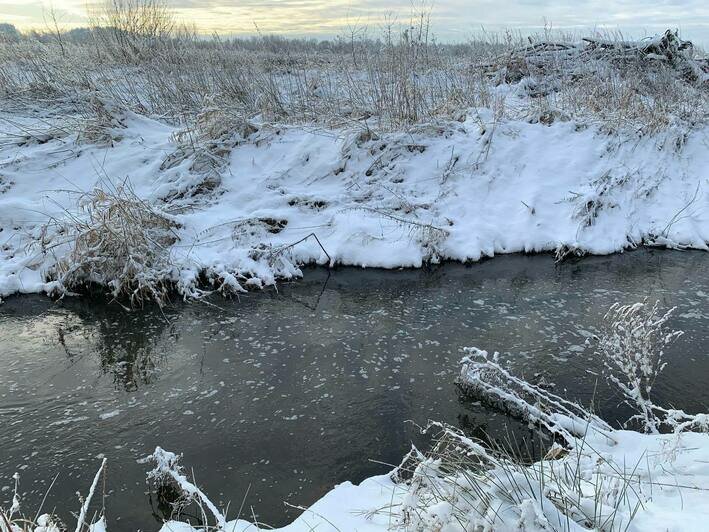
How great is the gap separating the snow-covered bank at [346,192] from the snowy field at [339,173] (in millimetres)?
28

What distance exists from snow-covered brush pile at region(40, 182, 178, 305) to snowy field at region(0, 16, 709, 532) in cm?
2

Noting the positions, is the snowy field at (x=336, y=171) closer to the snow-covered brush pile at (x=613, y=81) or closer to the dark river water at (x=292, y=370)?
the snow-covered brush pile at (x=613, y=81)

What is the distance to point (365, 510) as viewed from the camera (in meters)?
2.79

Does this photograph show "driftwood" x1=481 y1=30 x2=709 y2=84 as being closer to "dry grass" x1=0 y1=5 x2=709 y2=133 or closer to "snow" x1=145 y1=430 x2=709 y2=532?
"dry grass" x1=0 y1=5 x2=709 y2=133

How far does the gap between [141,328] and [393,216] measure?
3.59 meters

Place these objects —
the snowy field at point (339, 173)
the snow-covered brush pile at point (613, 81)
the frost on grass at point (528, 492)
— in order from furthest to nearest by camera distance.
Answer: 1. the snow-covered brush pile at point (613, 81)
2. the snowy field at point (339, 173)
3. the frost on grass at point (528, 492)

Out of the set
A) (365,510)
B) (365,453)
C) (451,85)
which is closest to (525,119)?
(451,85)

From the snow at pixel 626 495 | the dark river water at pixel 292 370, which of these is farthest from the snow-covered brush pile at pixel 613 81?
the snow at pixel 626 495

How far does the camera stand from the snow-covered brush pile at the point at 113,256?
226 inches

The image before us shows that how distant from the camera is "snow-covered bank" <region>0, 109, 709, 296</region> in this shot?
6.60 meters

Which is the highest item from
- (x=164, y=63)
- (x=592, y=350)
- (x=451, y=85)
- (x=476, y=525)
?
(x=164, y=63)

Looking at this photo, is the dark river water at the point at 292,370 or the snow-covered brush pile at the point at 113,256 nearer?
the dark river water at the point at 292,370

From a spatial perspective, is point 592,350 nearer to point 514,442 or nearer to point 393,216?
point 514,442

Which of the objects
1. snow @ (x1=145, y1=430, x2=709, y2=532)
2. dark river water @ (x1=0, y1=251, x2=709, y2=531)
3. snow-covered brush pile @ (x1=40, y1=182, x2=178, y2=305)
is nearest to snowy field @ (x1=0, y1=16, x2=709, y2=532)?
snow-covered brush pile @ (x1=40, y1=182, x2=178, y2=305)
